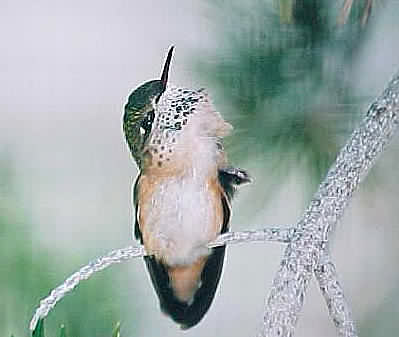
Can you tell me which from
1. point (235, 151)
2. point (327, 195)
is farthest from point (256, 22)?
point (327, 195)

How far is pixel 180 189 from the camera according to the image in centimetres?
134

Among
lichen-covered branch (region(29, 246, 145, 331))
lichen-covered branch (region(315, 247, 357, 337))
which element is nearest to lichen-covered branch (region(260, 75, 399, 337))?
lichen-covered branch (region(315, 247, 357, 337))

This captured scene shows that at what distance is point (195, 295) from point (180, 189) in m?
0.20

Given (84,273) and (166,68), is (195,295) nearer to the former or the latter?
(84,273)

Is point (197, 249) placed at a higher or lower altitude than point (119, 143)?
lower

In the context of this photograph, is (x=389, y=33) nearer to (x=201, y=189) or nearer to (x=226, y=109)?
(x=226, y=109)

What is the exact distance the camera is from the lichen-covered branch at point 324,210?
4.44 ft

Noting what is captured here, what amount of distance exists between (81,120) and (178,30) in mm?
239

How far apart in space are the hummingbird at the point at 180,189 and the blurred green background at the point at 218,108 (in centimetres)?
2

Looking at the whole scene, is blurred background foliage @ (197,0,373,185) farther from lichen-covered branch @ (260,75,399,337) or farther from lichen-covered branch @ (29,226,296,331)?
lichen-covered branch @ (29,226,296,331)

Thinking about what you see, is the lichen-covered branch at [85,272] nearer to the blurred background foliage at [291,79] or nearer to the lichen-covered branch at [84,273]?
the lichen-covered branch at [84,273]

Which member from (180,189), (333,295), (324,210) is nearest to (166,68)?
(180,189)

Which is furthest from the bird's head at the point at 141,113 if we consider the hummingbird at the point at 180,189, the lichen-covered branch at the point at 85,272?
the lichen-covered branch at the point at 85,272

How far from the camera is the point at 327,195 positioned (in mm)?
1379
